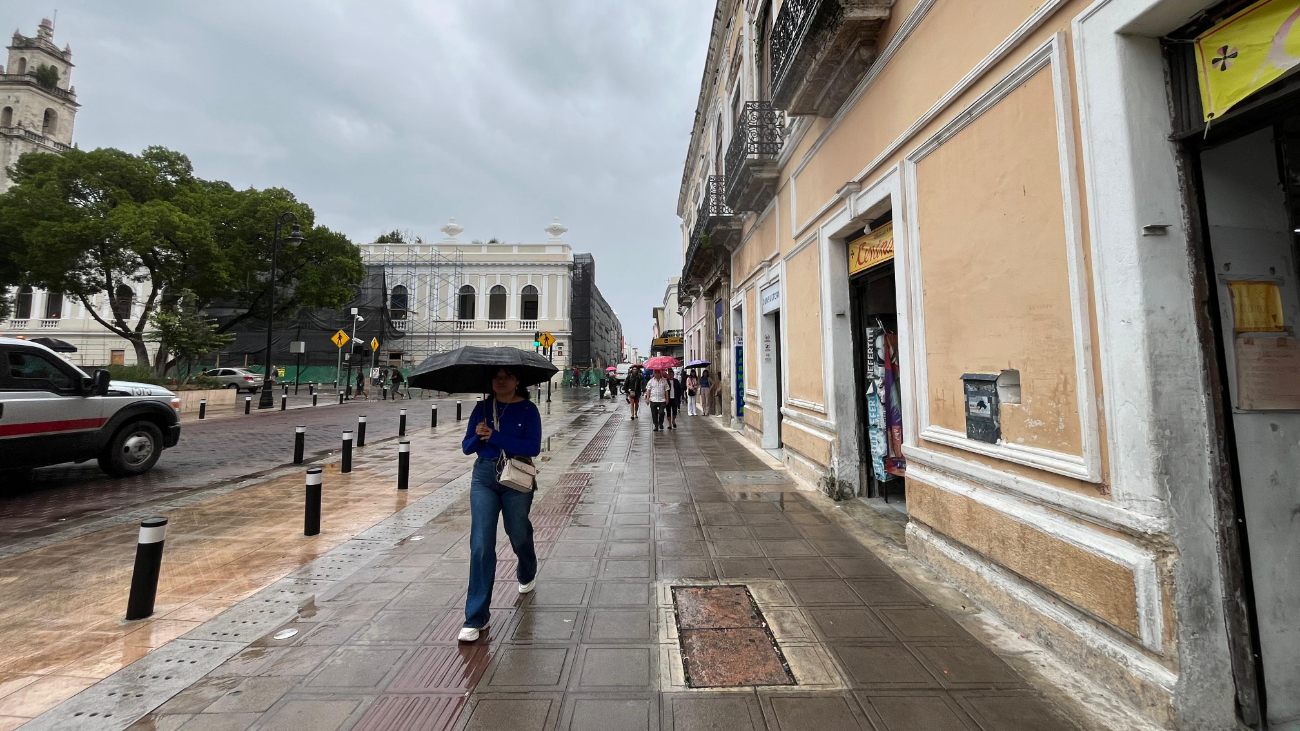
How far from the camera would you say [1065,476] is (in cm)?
293

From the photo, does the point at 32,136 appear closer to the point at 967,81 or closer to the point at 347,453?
the point at 347,453

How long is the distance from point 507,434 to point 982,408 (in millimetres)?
3338

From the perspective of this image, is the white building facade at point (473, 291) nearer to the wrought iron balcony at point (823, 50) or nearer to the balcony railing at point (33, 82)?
the balcony railing at point (33, 82)

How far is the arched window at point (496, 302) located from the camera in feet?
143

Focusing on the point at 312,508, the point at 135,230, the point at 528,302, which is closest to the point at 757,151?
the point at 312,508

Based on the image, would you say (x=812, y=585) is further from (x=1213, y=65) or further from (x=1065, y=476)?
(x=1213, y=65)

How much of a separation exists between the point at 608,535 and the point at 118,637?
3.46 meters

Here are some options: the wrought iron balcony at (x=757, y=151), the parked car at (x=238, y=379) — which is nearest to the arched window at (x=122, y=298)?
the parked car at (x=238, y=379)

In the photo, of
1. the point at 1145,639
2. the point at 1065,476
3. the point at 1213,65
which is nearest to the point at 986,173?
the point at 1213,65

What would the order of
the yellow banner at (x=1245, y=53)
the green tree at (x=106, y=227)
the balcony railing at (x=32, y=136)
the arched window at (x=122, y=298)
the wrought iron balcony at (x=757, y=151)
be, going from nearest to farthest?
the yellow banner at (x=1245, y=53) < the wrought iron balcony at (x=757, y=151) < the green tree at (x=106, y=227) < the arched window at (x=122, y=298) < the balcony railing at (x=32, y=136)

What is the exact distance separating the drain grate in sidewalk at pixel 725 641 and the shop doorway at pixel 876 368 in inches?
121

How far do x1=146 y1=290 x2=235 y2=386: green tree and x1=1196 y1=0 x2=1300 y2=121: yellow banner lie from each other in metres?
27.3

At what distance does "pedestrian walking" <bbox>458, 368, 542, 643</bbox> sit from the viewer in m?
3.18

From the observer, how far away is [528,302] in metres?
43.9
